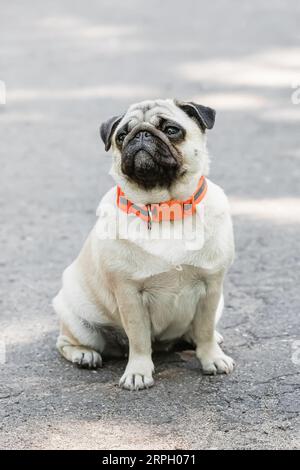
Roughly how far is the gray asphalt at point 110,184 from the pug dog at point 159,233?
0.27 m

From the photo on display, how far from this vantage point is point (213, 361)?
4.33m

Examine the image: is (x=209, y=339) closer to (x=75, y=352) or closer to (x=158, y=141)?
(x=75, y=352)

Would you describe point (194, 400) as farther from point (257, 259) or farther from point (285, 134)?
point (285, 134)

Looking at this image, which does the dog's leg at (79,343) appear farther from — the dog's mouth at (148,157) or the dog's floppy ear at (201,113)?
the dog's floppy ear at (201,113)

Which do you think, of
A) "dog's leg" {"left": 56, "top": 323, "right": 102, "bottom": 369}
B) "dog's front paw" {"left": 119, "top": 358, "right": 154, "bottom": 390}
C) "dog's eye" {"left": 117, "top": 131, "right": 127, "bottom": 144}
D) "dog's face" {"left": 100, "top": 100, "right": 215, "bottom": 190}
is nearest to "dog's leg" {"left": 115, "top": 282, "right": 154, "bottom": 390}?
"dog's front paw" {"left": 119, "top": 358, "right": 154, "bottom": 390}

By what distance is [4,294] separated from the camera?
5.38 m

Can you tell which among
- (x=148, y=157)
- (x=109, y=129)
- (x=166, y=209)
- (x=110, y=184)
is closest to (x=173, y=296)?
(x=166, y=209)

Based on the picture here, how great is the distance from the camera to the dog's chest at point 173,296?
13.4ft

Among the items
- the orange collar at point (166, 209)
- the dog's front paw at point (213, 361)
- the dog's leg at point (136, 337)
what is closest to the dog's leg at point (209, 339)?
the dog's front paw at point (213, 361)

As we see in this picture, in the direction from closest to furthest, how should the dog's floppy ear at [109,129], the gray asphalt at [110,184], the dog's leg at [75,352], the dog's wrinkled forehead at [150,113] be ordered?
the gray asphalt at [110,184]
the dog's wrinkled forehead at [150,113]
the dog's floppy ear at [109,129]
the dog's leg at [75,352]

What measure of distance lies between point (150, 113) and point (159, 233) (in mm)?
500

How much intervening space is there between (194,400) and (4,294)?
65.6 inches
